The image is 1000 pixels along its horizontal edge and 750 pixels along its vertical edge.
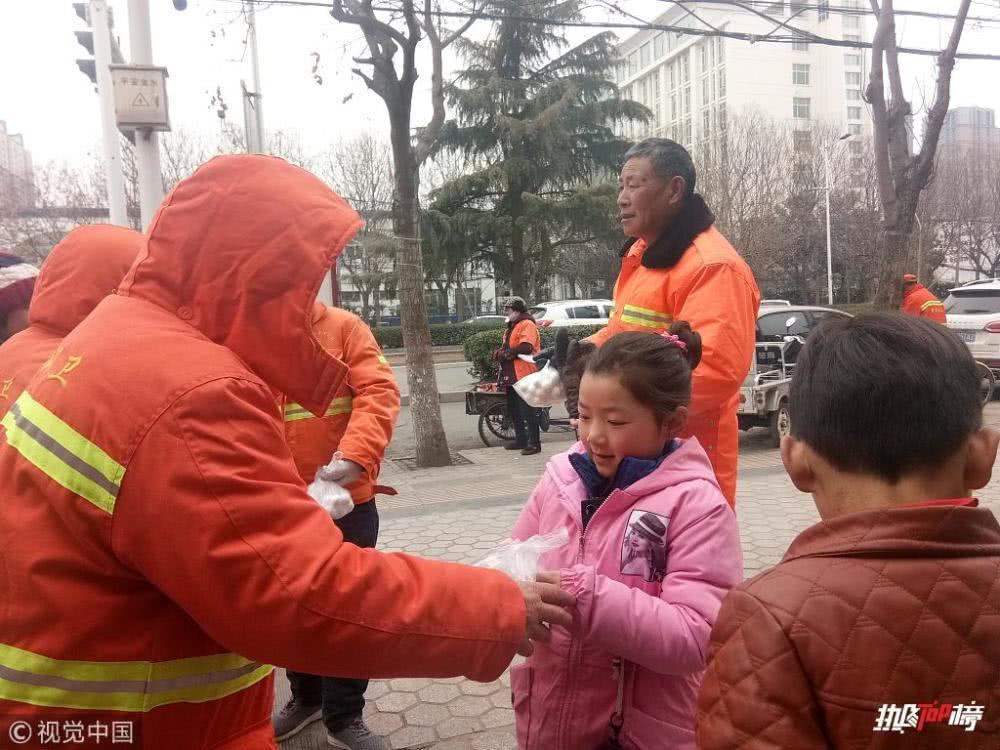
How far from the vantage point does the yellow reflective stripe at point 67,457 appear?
1051 mm

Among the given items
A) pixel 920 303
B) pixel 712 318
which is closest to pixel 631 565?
pixel 712 318

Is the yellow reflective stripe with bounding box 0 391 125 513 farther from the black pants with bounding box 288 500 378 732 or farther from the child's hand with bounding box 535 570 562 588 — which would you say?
the black pants with bounding box 288 500 378 732

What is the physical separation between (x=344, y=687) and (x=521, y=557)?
161 centimetres

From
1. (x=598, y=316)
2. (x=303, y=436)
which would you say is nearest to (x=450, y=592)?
(x=303, y=436)

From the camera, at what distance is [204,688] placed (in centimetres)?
121

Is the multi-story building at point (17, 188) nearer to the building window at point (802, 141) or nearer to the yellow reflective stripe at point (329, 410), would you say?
the yellow reflective stripe at point (329, 410)

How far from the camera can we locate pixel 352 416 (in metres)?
2.88

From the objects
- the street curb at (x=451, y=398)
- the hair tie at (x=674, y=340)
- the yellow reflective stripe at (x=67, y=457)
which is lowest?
the street curb at (x=451, y=398)

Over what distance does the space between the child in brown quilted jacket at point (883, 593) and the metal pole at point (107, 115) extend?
6.35 m

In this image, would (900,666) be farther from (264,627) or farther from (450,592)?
(264,627)

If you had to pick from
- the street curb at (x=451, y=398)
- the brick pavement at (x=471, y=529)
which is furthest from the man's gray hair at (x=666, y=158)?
the street curb at (x=451, y=398)

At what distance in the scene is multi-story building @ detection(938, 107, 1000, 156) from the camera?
35406 millimetres

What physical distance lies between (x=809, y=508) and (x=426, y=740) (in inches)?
163

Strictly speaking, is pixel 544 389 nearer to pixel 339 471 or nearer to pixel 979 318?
pixel 339 471
